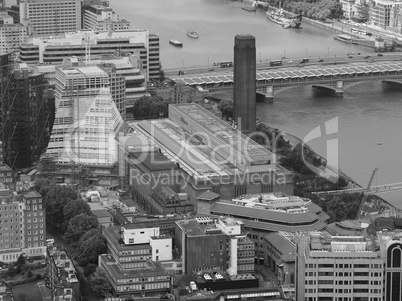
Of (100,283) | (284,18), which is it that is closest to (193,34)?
(284,18)

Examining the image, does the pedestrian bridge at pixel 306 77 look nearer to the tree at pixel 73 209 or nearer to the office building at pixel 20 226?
the tree at pixel 73 209

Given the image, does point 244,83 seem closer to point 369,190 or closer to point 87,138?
point 87,138

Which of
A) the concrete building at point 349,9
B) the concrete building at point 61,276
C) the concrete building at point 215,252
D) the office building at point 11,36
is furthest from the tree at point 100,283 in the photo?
the concrete building at point 349,9

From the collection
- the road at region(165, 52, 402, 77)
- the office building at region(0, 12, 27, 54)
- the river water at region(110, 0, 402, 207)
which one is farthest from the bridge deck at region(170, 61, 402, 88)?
the office building at region(0, 12, 27, 54)

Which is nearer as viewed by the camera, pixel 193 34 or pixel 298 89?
pixel 298 89

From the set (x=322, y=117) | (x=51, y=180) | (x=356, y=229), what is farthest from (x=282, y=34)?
(x=356, y=229)
